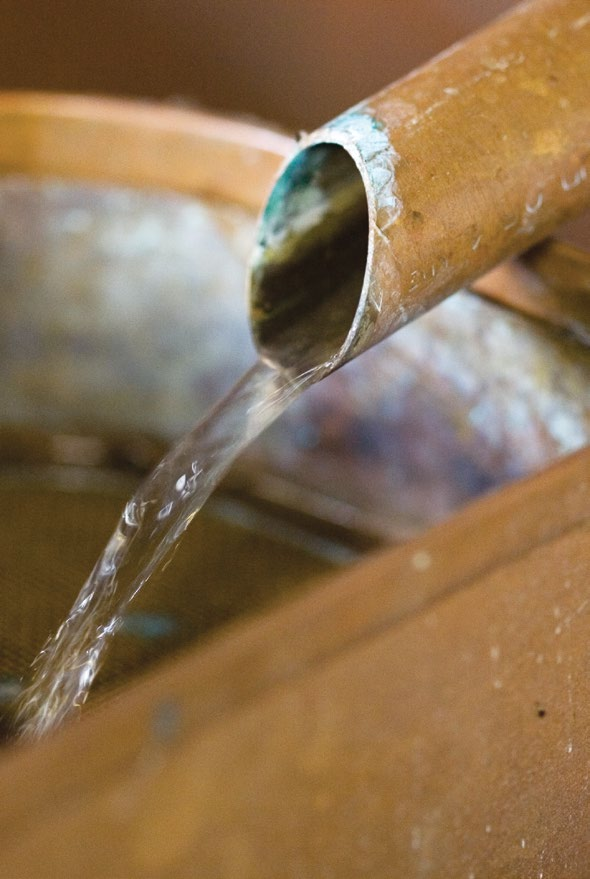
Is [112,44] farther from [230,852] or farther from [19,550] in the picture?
[230,852]

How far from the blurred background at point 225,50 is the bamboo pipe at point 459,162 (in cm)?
143

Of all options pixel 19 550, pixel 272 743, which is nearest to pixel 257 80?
pixel 19 550

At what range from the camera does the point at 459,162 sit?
2.86 feet

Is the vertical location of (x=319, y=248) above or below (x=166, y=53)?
above

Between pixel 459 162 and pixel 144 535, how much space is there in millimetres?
440

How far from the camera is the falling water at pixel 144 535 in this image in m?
0.89

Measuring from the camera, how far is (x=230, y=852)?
0.48 m

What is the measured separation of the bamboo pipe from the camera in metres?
0.85

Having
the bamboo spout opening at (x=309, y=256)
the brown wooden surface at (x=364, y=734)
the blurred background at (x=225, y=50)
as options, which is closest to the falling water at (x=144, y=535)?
the bamboo spout opening at (x=309, y=256)

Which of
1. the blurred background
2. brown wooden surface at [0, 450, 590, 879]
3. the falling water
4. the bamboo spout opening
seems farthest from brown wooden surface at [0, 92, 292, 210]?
the blurred background

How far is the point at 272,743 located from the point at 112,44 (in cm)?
235

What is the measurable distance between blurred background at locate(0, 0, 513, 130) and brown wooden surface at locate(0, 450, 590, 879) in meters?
1.94

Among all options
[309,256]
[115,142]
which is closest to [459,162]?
[309,256]

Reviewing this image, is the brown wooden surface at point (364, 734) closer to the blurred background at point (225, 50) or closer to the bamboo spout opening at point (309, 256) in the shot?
the bamboo spout opening at point (309, 256)
